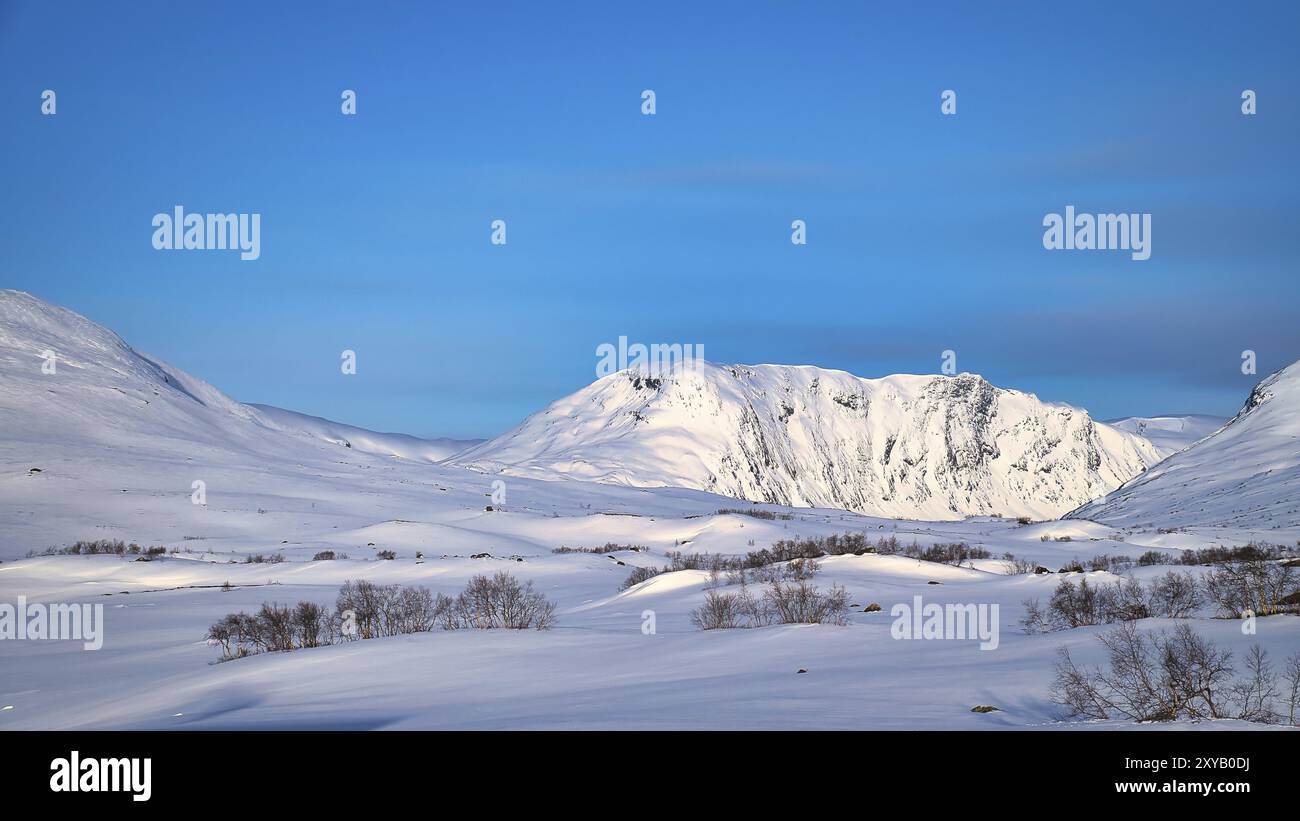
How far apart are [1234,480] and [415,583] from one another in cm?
8182

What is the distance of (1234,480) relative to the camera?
320ft

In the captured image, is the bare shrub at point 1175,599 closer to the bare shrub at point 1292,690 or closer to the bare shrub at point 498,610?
the bare shrub at point 1292,690

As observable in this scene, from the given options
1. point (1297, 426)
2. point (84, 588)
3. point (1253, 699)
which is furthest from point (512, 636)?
point (1297, 426)

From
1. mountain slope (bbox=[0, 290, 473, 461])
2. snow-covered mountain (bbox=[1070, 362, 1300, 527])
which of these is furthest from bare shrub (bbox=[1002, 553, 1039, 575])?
mountain slope (bbox=[0, 290, 473, 461])

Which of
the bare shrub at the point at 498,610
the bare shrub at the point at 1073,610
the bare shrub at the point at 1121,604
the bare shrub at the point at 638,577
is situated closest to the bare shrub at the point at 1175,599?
the bare shrub at the point at 1121,604

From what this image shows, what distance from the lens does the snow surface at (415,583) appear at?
15844 mm

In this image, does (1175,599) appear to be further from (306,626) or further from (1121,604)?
(306,626)

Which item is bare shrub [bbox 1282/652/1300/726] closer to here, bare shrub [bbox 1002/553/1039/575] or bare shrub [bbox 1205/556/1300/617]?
bare shrub [bbox 1205/556/1300/617]

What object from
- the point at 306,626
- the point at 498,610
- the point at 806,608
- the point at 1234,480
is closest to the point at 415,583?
the point at 498,610


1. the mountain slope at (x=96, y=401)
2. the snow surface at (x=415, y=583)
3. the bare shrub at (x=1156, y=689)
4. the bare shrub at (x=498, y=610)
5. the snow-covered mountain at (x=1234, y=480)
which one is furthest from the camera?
the mountain slope at (x=96, y=401)

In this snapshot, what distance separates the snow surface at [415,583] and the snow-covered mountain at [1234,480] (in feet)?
35.9
